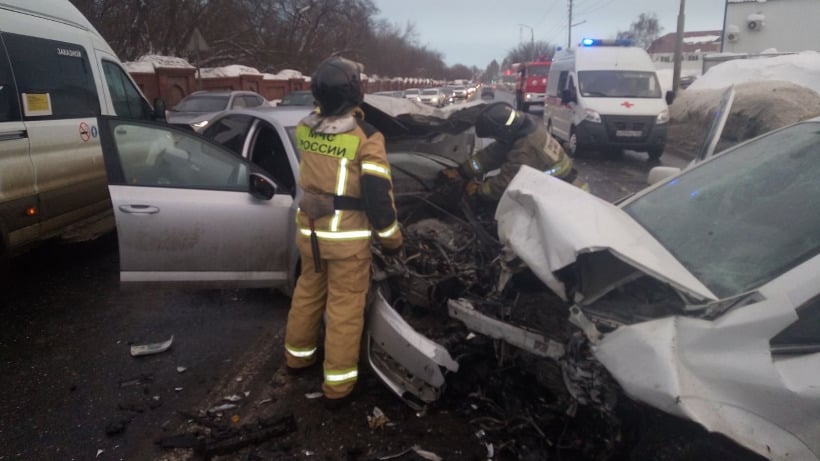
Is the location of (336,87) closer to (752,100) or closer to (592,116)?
(592,116)

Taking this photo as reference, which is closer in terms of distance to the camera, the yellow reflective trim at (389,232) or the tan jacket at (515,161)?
the yellow reflective trim at (389,232)

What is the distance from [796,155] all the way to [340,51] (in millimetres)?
41296

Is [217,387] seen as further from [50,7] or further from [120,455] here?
[50,7]

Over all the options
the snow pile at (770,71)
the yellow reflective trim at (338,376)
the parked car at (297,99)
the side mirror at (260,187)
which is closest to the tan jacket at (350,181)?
the yellow reflective trim at (338,376)

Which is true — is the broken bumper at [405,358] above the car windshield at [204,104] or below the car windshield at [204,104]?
below

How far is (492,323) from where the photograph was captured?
97.6 inches

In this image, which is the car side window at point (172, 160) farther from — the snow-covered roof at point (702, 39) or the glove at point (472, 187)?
the snow-covered roof at point (702, 39)

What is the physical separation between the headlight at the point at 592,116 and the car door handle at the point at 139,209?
9.93m

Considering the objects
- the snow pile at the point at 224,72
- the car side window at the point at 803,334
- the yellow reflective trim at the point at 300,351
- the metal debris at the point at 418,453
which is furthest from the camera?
the snow pile at the point at 224,72

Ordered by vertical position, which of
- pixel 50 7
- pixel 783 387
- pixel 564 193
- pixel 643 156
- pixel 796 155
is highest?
pixel 50 7

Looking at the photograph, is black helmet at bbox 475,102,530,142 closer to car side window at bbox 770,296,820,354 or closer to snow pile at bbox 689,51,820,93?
car side window at bbox 770,296,820,354

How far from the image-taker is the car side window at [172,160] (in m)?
3.78

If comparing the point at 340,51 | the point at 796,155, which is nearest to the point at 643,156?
the point at 796,155

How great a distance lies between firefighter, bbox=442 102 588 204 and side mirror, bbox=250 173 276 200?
4.54 ft
